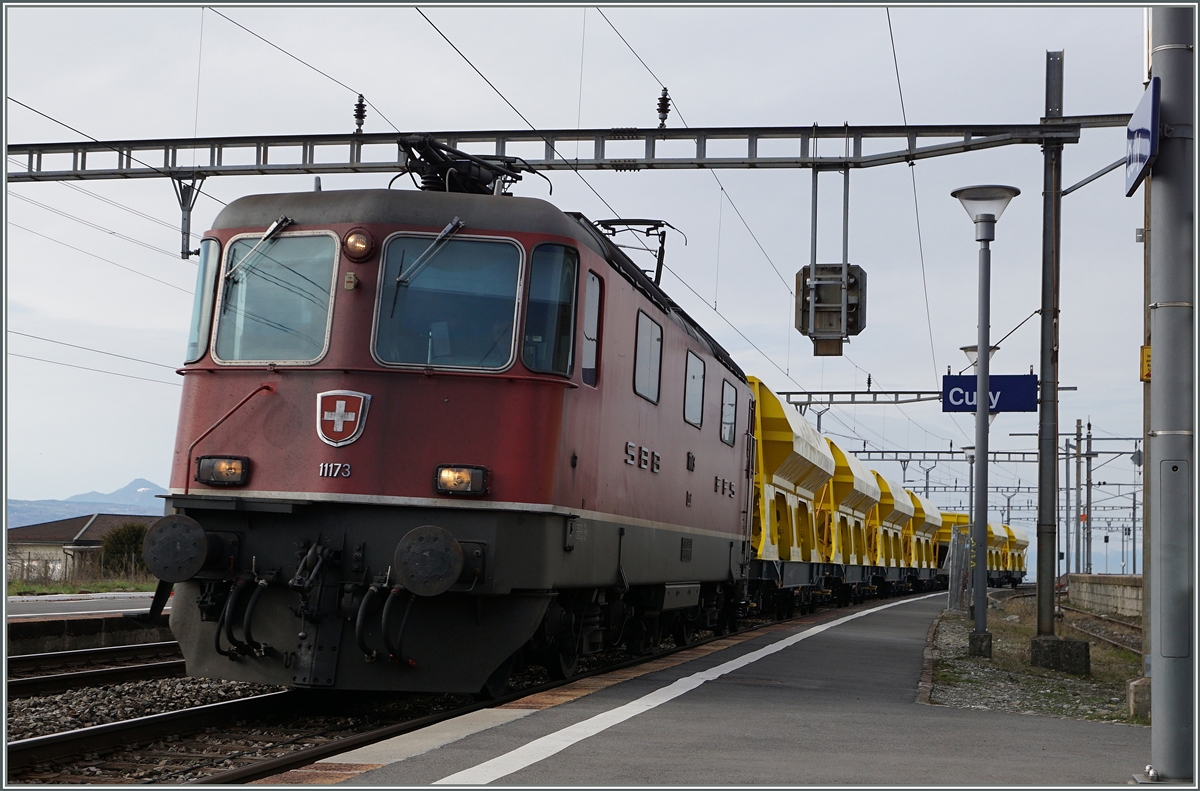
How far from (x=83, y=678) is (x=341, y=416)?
400 centimetres

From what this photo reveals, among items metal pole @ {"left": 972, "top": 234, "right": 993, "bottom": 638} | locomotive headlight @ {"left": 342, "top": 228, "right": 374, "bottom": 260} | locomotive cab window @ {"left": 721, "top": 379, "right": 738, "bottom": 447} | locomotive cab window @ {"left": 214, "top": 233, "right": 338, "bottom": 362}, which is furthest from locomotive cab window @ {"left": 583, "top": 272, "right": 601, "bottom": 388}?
metal pole @ {"left": 972, "top": 234, "right": 993, "bottom": 638}

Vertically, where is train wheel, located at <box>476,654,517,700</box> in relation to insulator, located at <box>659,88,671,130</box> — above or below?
below

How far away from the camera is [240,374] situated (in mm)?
8727

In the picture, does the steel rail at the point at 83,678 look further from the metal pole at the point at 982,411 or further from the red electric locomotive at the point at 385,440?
the metal pole at the point at 982,411

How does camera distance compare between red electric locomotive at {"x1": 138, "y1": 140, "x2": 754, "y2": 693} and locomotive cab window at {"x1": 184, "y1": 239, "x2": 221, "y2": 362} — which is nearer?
red electric locomotive at {"x1": 138, "y1": 140, "x2": 754, "y2": 693}

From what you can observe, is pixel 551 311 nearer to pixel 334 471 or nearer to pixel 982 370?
pixel 334 471

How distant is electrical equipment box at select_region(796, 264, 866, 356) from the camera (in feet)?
53.0

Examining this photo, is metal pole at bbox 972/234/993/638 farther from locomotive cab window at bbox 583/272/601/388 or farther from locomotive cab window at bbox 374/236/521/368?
locomotive cab window at bbox 374/236/521/368

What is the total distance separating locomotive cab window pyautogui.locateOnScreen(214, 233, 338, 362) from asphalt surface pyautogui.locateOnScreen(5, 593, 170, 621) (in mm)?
7915

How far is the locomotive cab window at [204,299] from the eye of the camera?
8.92 m

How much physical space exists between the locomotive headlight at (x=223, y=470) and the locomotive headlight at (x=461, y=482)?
1.35 m

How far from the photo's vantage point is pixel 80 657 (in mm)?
12312

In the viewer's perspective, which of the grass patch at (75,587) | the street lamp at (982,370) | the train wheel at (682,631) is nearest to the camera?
the train wheel at (682,631)

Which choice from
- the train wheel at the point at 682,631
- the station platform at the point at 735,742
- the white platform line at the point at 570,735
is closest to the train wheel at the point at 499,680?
the station platform at the point at 735,742
